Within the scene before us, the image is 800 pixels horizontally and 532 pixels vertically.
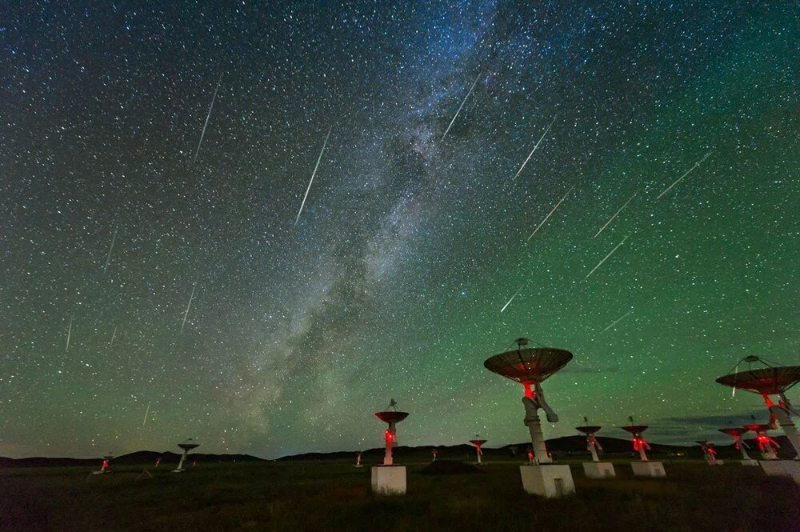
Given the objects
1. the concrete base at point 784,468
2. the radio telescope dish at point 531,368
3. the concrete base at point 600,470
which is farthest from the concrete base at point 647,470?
the radio telescope dish at point 531,368

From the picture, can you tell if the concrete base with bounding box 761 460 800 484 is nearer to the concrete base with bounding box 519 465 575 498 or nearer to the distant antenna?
the concrete base with bounding box 519 465 575 498

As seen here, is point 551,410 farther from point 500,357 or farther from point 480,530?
point 480,530

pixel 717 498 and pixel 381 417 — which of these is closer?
pixel 717 498

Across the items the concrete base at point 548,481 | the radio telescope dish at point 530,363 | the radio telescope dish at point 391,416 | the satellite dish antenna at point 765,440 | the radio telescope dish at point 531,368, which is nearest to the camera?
the concrete base at point 548,481

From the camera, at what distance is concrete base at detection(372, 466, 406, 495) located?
22.7 meters

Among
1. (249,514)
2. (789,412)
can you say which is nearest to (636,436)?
(789,412)

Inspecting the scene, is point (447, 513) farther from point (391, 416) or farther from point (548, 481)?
point (391, 416)

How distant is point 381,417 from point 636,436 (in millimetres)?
34487

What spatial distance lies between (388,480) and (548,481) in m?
9.26

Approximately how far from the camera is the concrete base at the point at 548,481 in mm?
20438

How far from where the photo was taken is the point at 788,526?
1548 cm

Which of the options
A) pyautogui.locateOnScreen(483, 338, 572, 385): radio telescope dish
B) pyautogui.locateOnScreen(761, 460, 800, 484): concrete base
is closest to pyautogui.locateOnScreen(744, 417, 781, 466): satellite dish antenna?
pyautogui.locateOnScreen(761, 460, 800, 484): concrete base

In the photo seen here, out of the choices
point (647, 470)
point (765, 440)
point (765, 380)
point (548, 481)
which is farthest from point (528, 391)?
point (765, 440)

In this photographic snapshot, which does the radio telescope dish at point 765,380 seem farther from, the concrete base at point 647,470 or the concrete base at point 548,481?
the concrete base at point 548,481
